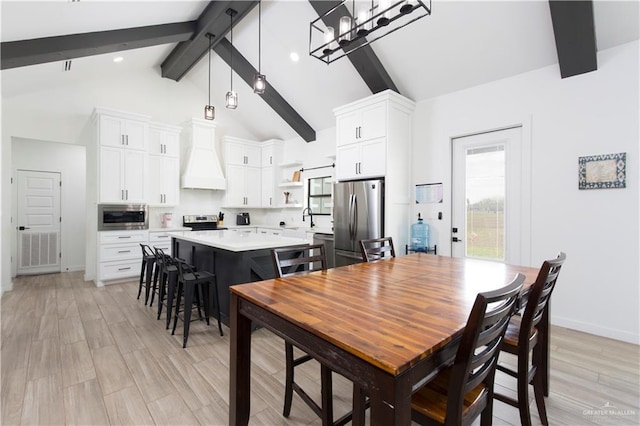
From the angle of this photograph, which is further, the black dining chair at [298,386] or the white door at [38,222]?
the white door at [38,222]

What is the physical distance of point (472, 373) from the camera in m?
1.15

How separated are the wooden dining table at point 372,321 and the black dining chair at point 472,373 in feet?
0.24

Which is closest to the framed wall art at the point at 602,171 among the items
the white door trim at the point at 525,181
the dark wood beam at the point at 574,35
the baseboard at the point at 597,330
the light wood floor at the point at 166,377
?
the white door trim at the point at 525,181

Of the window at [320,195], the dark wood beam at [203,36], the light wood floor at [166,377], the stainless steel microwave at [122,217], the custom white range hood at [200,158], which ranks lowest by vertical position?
the light wood floor at [166,377]

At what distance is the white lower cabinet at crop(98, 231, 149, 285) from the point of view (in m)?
4.81

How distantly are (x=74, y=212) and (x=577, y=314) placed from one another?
323 inches

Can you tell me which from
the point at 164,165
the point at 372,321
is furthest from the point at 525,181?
the point at 164,165

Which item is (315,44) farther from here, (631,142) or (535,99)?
(631,142)

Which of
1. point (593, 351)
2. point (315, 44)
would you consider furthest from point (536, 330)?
point (315, 44)

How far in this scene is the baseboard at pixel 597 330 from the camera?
2.79m

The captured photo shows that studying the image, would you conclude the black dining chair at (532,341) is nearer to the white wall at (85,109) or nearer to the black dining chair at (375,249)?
the black dining chair at (375,249)

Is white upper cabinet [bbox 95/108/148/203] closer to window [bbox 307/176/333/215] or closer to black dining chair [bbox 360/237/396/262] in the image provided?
window [bbox 307/176/333/215]

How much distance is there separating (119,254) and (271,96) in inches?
152

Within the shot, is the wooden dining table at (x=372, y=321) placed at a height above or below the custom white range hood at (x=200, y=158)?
below
